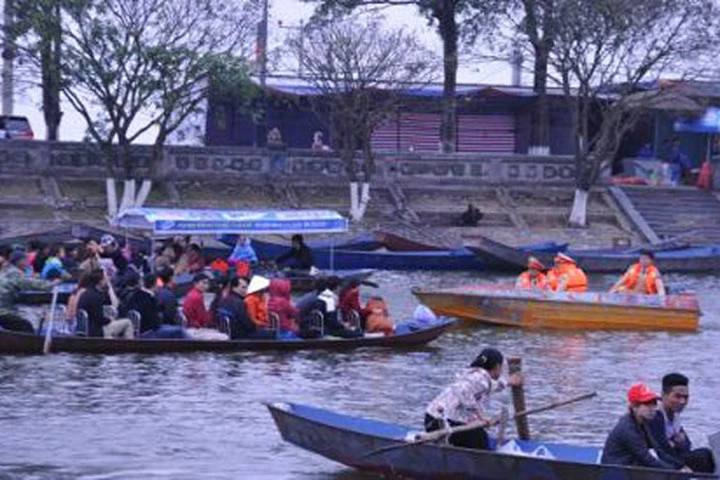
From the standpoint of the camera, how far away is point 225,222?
3064 centimetres

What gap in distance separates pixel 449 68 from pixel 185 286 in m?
19.8

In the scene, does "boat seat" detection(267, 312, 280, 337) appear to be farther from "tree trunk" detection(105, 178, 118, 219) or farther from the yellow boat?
"tree trunk" detection(105, 178, 118, 219)

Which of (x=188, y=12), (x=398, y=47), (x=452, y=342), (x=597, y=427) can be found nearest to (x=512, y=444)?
(x=597, y=427)

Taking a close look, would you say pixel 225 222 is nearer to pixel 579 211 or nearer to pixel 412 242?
pixel 412 242

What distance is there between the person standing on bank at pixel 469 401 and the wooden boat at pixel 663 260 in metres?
24.0

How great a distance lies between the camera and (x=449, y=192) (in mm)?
45531

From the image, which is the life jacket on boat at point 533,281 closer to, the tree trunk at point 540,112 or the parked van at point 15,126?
the tree trunk at point 540,112

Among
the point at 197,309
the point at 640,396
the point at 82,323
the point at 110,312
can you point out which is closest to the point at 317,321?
the point at 197,309

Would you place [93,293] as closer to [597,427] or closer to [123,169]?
[597,427]

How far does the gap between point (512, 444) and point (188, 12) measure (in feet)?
92.8

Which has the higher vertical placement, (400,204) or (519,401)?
(400,204)

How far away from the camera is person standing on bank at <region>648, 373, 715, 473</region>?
13.5 m

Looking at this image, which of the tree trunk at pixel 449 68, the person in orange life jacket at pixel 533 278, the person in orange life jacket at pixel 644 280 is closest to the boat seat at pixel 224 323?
the person in orange life jacket at pixel 533 278

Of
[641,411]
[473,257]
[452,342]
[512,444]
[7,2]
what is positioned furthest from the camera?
[7,2]
